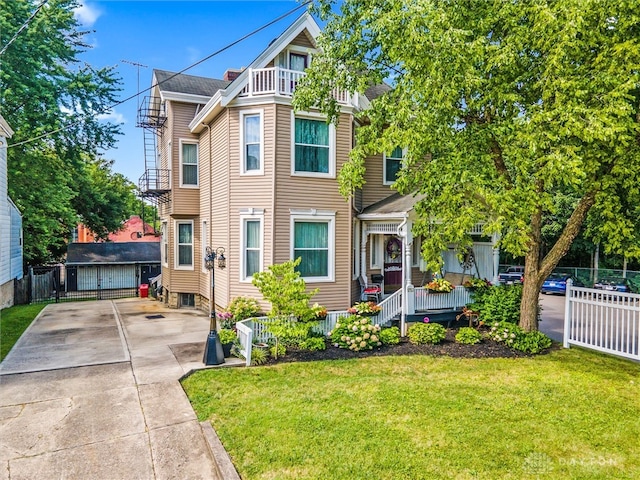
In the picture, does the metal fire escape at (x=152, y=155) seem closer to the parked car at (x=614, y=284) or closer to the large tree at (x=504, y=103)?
the large tree at (x=504, y=103)

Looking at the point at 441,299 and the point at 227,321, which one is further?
the point at 441,299

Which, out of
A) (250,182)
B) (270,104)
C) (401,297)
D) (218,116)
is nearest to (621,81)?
(401,297)

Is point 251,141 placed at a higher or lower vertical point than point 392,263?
higher

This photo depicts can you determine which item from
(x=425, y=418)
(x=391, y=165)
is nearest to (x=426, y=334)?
(x=425, y=418)

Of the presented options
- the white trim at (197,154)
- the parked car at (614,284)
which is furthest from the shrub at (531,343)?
the parked car at (614,284)

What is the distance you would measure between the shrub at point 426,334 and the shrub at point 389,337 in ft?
1.57

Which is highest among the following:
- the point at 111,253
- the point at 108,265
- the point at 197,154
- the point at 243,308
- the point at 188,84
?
the point at 188,84

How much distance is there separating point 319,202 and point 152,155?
1182cm

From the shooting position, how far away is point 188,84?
16.7 m

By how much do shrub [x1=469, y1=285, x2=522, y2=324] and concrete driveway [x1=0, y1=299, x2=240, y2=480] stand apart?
8241 mm

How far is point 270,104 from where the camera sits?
11.5 m

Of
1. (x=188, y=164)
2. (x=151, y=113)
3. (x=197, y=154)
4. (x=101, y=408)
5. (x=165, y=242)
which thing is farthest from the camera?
(x=151, y=113)

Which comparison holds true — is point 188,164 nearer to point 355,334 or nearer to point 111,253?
point 355,334

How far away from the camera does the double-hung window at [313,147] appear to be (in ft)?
39.0
